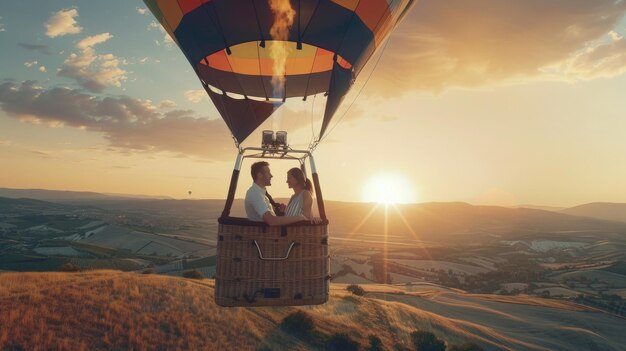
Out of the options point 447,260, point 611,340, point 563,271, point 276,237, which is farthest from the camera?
point 447,260

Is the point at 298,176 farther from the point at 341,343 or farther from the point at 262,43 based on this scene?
the point at 341,343

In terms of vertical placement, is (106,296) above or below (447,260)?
above

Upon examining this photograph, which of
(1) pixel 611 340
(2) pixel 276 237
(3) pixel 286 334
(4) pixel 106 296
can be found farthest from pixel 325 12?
(1) pixel 611 340

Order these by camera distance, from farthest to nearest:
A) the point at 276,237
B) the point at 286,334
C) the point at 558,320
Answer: the point at 558,320
the point at 286,334
the point at 276,237

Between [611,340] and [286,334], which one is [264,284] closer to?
[286,334]

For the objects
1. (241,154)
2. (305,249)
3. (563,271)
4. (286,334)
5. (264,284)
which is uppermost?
(241,154)

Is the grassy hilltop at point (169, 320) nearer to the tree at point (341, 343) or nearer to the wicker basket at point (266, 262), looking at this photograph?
the tree at point (341, 343)
